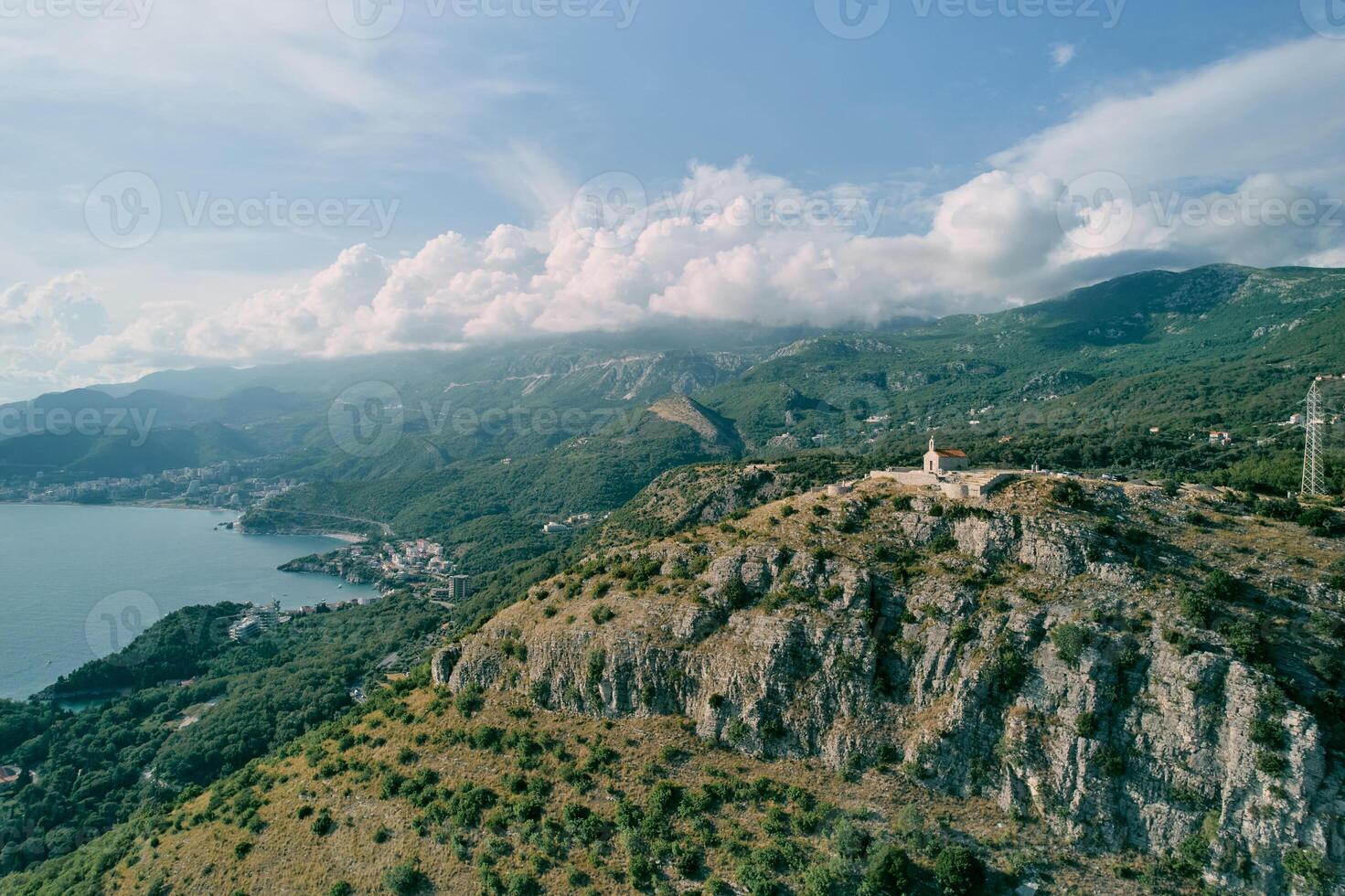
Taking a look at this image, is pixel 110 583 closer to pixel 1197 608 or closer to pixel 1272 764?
pixel 1197 608

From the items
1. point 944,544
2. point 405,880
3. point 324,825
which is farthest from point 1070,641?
point 324,825

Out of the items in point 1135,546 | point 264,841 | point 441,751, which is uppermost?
point 1135,546

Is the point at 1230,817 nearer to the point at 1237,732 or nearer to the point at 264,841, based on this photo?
the point at 1237,732

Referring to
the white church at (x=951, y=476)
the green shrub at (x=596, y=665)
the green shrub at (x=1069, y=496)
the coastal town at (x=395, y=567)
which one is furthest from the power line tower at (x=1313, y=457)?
the coastal town at (x=395, y=567)

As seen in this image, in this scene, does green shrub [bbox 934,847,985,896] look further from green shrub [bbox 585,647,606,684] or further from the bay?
the bay

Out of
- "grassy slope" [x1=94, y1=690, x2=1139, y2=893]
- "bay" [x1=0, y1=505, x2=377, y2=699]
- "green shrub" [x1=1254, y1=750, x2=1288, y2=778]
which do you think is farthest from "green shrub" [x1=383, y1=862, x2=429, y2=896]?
"bay" [x1=0, y1=505, x2=377, y2=699]

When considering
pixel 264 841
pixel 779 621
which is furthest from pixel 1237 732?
pixel 264 841
